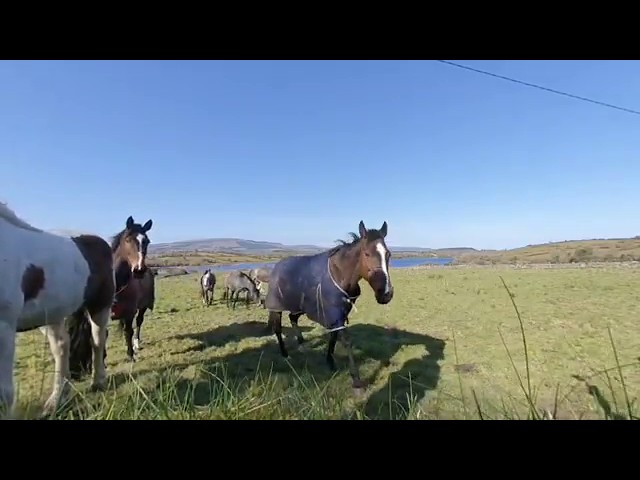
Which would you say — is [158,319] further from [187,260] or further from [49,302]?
[187,260]

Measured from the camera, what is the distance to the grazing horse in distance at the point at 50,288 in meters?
2.73

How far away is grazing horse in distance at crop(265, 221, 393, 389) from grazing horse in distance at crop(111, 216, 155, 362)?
2.71 m

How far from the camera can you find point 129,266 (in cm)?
619

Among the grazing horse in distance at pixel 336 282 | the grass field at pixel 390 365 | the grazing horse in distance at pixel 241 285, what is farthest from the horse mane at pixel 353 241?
the grazing horse in distance at pixel 241 285

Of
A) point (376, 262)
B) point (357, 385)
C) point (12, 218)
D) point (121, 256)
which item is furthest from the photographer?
point (121, 256)

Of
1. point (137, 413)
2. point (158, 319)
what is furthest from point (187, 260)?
point (137, 413)

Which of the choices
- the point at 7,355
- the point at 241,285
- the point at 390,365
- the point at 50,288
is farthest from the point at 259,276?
the point at 7,355

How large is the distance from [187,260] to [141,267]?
6503cm

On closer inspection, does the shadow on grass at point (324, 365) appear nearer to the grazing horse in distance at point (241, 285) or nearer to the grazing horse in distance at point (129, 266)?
the grazing horse in distance at point (129, 266)

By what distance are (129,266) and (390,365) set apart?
17.3 ft

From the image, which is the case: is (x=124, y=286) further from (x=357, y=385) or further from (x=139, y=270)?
(x=357, y=385)

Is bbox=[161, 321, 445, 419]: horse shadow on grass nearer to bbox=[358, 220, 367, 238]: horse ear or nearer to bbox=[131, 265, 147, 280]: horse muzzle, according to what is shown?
bbox=[131, 265, 147, 280]: horse muzzle
